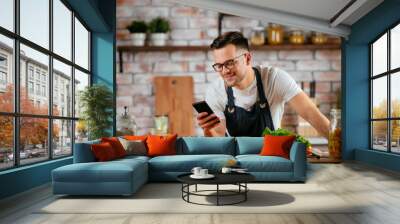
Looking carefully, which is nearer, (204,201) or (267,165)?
(204,201)

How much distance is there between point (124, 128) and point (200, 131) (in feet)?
6.70

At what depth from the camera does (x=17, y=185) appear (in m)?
5.04

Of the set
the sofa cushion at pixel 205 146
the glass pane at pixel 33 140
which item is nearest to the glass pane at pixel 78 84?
the glass pane at pixel 33 140

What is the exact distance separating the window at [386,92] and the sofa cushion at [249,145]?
2701 millimetres

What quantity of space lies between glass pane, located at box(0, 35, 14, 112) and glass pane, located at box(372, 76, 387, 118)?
6590 mm

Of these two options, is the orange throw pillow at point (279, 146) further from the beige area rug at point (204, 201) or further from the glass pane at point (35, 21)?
the glass pane at point (35, 21)

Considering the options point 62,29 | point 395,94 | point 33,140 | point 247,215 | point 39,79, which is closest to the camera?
point 247,215

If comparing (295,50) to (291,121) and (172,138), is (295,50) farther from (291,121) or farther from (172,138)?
(172,138)

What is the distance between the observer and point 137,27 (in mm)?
10055

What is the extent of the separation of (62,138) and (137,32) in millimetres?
3921

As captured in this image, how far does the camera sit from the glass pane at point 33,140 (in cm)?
543

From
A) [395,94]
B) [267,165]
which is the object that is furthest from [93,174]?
[395,94]

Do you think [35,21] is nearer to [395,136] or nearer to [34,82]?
[34,82]

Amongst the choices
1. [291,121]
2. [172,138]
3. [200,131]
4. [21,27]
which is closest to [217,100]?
[200,131]
